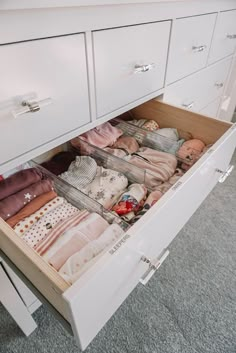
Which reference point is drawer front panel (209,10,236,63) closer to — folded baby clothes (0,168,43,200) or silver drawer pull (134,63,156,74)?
silver drawer pull (134,63,156,74)

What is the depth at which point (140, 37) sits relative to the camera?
581mm

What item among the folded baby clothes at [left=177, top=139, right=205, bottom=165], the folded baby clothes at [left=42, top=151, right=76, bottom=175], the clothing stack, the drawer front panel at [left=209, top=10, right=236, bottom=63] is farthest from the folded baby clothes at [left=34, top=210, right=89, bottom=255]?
the drawer front panel at [left=209, top=10, right=236, bottom=63]

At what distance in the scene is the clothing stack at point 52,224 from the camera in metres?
0.46

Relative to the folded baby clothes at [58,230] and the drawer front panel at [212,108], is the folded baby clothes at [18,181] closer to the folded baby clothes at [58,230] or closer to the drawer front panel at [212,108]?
the folded baby clothes at [58,230]

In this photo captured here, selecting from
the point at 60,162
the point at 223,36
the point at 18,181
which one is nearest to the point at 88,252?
the point at 18,181

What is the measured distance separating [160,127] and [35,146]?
507mm

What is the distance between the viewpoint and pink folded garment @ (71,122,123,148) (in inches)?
29.9

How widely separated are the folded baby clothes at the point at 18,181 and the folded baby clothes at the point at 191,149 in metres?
0.43

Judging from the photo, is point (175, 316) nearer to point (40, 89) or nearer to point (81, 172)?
point (81, 172)

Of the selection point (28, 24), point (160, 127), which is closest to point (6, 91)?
point (28, 24)

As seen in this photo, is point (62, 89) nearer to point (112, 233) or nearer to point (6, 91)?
point (6, 91)

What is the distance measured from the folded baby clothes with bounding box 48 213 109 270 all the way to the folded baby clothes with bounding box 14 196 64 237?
0.29 feet

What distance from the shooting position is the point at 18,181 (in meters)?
0.59

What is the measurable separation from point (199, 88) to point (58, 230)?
0.84 m
